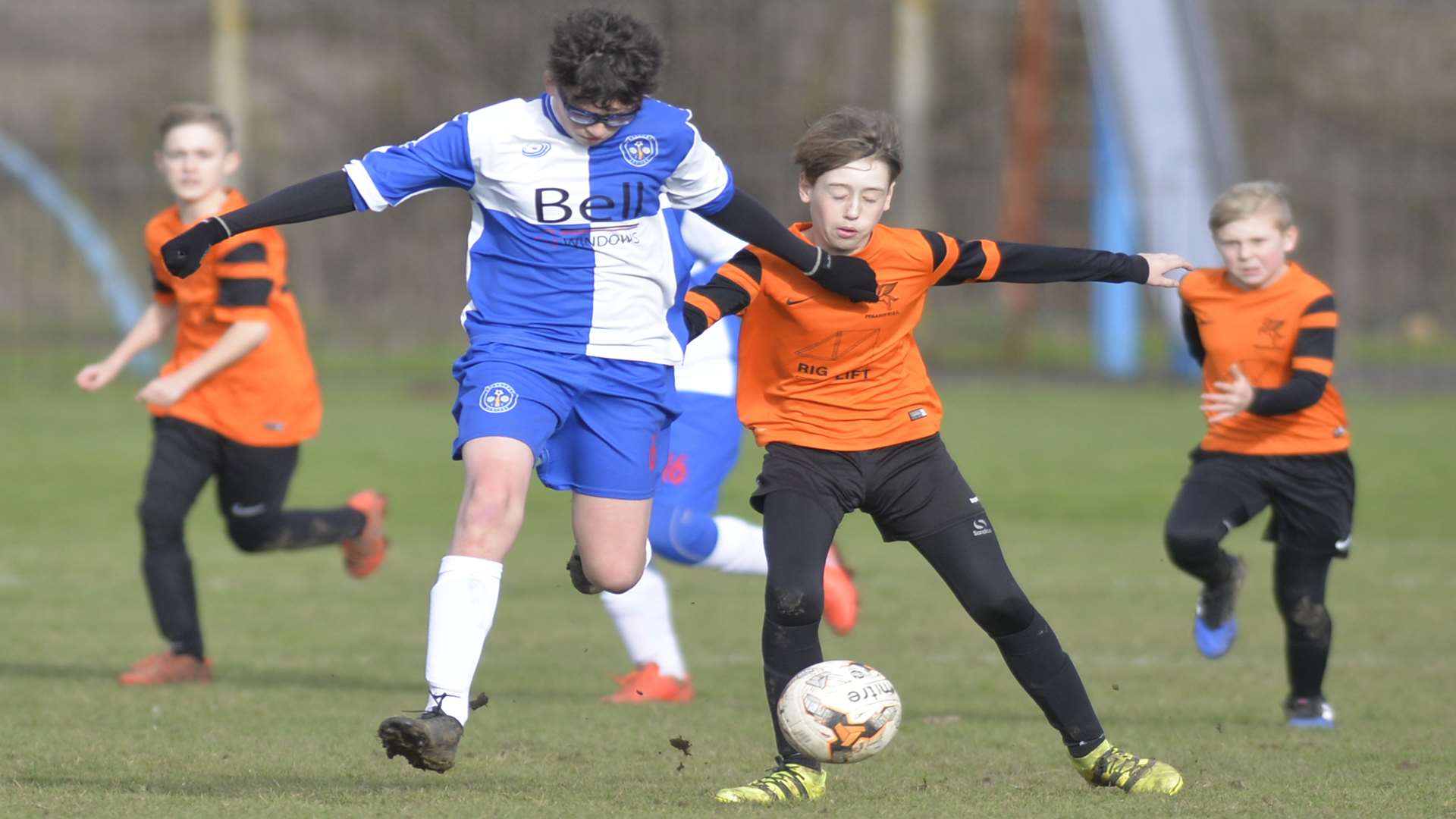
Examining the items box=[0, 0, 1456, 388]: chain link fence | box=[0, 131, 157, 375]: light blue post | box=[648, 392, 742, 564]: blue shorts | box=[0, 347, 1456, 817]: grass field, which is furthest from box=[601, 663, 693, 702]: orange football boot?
box=[0, 131, 157, 375]: light blue post

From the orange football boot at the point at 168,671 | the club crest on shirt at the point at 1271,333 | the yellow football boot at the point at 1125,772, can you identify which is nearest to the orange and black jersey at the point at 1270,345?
the club crest on shirt at the point at 1271,333

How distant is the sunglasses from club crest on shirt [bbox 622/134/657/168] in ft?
0.22

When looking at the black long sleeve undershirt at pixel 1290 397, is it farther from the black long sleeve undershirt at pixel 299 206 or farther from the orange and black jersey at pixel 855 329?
the black long sleeve undershirt at pixel 299 206

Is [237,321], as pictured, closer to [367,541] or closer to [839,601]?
[367,541]

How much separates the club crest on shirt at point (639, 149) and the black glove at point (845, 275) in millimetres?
532

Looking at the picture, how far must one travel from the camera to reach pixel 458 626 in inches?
180

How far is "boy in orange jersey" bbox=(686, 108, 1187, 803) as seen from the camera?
15.9ft

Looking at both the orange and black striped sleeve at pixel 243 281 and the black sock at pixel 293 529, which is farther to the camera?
the black sock at pixel 293 529

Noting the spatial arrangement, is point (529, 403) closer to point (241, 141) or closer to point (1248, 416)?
point (1248, 416)

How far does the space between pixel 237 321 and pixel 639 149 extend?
2503 mm

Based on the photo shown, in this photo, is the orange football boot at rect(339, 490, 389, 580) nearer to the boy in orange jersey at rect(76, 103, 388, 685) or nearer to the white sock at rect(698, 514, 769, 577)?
the boy in orange jersey at rect(76, 103, 388, 685)

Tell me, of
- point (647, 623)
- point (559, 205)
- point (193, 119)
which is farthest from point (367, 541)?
point (559, 205)

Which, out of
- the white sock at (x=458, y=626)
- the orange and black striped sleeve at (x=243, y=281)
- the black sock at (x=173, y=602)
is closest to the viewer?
the white sock at (x=458, y=626)

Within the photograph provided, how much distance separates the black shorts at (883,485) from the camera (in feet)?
16.1
